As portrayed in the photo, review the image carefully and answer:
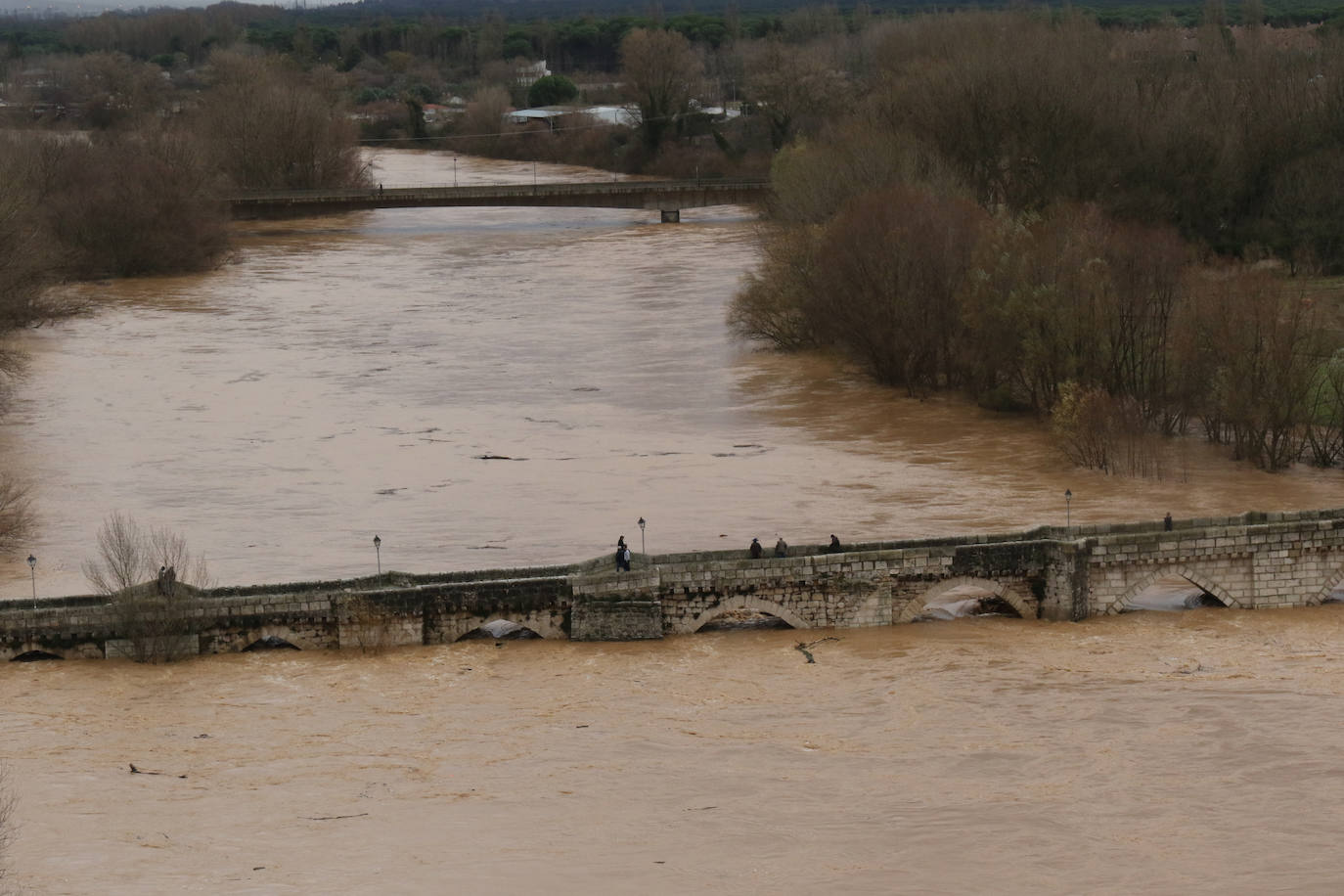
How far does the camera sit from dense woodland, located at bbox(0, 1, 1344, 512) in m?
40.4

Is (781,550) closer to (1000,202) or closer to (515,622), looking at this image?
(515,622)

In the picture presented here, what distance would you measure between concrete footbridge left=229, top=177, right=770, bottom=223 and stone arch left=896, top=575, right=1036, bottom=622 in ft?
176

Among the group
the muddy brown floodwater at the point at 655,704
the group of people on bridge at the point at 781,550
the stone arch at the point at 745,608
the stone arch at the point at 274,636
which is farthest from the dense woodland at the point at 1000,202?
the stone arch at the point at 274,636

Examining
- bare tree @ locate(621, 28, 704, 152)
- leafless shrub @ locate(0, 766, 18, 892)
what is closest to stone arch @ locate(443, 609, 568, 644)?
leafless shrub @ locate(0, 766, 18, 892)

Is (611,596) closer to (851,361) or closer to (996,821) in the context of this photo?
(996,821)

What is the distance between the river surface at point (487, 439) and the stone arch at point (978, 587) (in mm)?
4326

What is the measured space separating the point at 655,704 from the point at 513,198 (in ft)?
192

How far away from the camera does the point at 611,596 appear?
91.8ft

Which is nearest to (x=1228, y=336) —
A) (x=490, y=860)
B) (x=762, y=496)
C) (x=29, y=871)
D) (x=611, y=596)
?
(x=762, y=496)

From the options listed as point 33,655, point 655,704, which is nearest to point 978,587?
point 655,704

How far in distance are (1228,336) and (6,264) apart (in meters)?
29.4

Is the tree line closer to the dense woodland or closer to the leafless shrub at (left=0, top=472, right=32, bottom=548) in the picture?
the dense woodland

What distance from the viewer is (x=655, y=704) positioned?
25.8 m

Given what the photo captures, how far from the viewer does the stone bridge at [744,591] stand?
27578 millimetres
